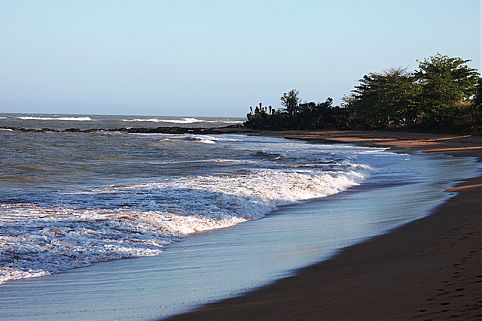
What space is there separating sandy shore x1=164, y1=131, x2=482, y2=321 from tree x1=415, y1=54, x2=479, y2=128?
54.0 meters

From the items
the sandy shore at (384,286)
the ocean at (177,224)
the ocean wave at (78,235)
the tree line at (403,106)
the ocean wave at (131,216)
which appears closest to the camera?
the sandy shore at (384,286)

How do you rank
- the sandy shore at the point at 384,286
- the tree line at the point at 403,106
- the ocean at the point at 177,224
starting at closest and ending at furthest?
the sandy shore at the point at 384,286 → the ocean at the point at 177,224 → the tree line at the point at 403,106

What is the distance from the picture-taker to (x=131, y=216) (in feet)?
42.0

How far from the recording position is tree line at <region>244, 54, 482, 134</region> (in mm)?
60906

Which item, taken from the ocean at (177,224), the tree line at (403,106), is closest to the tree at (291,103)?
the tree line at (403,106)

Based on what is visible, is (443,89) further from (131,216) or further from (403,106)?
(131,216)

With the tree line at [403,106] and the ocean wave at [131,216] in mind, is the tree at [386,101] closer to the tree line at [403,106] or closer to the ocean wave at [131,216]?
the tree line at [403,106]

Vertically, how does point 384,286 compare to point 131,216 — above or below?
above

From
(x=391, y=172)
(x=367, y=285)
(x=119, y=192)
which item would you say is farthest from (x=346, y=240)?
(x=391, y=172)

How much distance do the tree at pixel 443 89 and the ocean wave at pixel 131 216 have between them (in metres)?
42.8

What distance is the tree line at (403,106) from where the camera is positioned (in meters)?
60.9

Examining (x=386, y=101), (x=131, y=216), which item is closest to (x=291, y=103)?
(x=386, y=101)

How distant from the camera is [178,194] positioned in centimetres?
1694

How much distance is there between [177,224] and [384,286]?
6.36m
